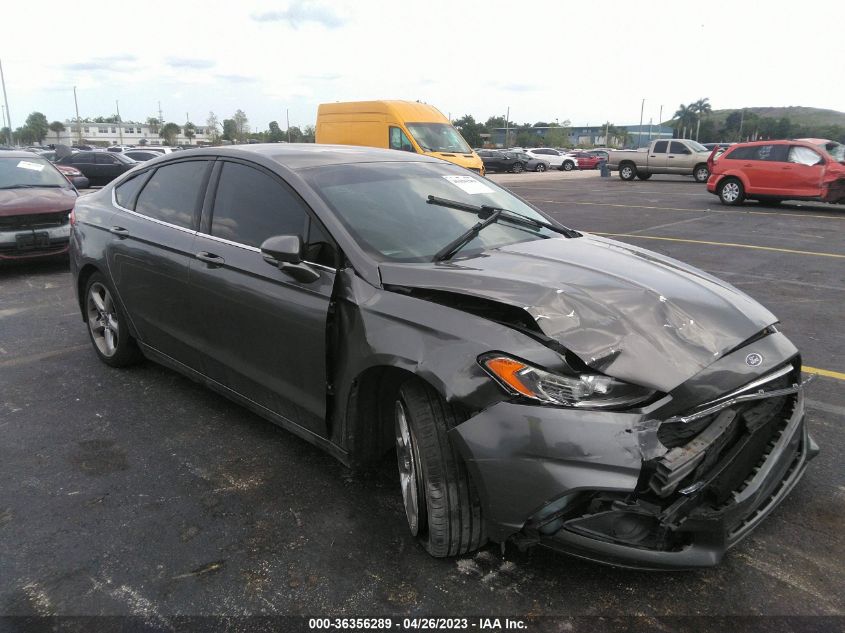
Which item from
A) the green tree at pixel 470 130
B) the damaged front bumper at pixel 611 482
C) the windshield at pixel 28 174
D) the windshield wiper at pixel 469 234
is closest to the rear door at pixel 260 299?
the windshield wiper at pixel 469 234

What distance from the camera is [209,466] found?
3418 mm

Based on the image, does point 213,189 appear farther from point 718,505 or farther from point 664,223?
point 664,223

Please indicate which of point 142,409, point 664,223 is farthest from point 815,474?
point 664,223

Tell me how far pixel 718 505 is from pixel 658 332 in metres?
0.63

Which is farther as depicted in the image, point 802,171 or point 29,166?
point 802,171

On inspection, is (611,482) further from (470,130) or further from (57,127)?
(57,127)

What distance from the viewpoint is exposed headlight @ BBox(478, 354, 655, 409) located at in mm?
2201

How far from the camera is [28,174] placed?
9.09 meters

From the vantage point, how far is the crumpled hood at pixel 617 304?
2293mm

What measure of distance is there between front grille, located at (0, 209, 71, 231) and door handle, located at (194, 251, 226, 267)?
5887 millimetres

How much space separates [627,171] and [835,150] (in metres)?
13.2

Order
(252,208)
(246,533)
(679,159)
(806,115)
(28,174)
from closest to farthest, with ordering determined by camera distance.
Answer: (246,533)
(252,208)
(28,174)
(679,159)
(806,115)

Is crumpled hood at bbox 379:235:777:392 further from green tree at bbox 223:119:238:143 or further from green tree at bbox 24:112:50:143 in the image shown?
green tree at bbox 24:112:50:143

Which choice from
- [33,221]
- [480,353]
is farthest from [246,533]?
[33,221]
